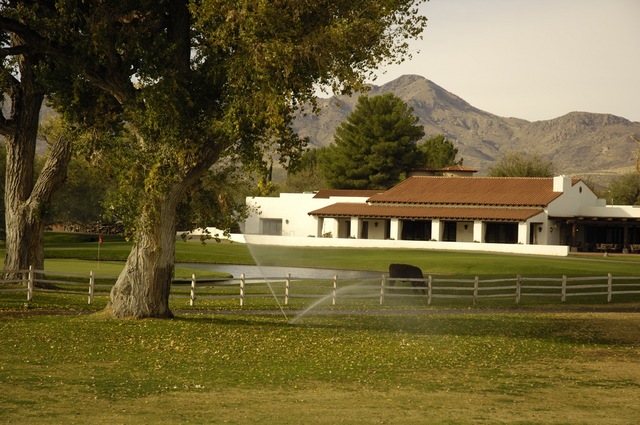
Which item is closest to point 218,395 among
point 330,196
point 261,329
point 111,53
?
point 261,329

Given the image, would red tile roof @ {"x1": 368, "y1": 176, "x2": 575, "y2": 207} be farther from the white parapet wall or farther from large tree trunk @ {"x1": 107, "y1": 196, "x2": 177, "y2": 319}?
large tree trunk @ {"x1": 107, "y1": 196, "x2": 177, "y2": 319}

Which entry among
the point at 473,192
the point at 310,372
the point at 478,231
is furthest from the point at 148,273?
the point at 473,192

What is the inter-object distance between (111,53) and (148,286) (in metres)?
6.13

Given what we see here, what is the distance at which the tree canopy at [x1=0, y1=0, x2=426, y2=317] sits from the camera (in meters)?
22.7

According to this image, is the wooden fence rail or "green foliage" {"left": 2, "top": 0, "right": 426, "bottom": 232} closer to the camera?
"green foliage" {"left": 2, "top": 0, "right": 426, "bottom": 232}

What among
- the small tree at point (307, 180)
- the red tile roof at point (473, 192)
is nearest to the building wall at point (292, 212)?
the red tile roof at point (473, 192)

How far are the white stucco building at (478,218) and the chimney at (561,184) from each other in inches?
3.3

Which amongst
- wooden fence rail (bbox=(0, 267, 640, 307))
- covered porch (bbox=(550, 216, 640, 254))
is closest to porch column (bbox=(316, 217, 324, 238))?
covered porch (bbox=(550, 216, 640, 254))

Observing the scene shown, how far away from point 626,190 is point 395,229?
4755cm

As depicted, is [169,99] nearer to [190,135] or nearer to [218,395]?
[190,135]

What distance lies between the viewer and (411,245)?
76.1m

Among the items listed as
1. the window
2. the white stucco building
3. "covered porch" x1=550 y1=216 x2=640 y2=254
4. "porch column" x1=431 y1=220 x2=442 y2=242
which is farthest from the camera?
the window

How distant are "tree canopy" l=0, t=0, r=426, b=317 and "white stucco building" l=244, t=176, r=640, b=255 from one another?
49.6 m

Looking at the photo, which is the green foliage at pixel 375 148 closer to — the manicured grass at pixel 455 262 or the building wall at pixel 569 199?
the building wall at pixel 569 199
